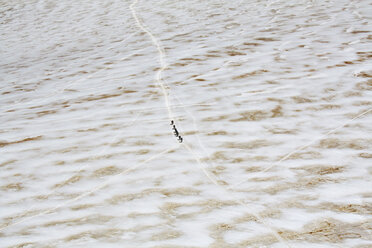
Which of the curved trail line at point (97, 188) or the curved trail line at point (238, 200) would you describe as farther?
the curved trail line at point (97, 188)

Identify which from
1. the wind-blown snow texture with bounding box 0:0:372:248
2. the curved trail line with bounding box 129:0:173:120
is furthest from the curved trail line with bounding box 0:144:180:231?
the curved trail line with bounding box 129:0:173:120

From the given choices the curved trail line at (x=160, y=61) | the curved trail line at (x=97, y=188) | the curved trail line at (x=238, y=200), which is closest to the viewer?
the curved trail line at (x=238, y=200)

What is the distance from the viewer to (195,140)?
1.21 metres

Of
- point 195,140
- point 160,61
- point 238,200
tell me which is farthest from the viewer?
point 160,61

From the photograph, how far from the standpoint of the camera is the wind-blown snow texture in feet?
2.82

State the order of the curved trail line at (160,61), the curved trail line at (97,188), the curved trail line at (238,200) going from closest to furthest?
the curved trail line at (238,200), the curved trail line at (97,188), the curved trail line at (160,61)

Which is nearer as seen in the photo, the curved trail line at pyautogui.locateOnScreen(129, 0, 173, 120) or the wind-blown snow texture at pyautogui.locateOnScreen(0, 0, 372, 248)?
the wind-blown snow texture at pyautogui.locateOnScreen(0, 0, 372, 248)

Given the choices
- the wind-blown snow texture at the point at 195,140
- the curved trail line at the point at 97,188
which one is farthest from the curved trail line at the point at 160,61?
the curved trail line at the point at 97,188

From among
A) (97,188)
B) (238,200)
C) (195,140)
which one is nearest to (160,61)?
(195,140)

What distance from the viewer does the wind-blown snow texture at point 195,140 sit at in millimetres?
859

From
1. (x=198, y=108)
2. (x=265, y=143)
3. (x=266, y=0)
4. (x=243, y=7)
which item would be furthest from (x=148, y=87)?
(x=266, y=0)

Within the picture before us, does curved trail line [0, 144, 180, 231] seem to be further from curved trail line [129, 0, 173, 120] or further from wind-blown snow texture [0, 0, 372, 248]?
curved trail line [129, 0, 173, 120]

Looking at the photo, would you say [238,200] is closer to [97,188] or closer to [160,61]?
[97,188]

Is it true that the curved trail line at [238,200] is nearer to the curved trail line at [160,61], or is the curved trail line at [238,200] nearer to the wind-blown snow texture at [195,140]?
the wind-blown snow texture at [195,140]
